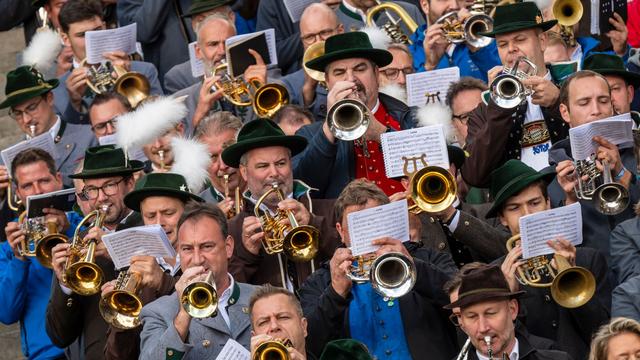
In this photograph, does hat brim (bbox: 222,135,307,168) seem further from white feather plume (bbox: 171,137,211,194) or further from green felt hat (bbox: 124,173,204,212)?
white feather plume (bbox: 171,137,211,194)

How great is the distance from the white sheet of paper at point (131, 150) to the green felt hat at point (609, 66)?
12.3 ft

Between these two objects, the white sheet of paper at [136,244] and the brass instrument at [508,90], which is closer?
the white sheet of paper at [136,244]

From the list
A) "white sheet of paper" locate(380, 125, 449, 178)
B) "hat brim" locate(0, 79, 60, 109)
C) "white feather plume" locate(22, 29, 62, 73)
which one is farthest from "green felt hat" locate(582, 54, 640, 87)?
"white feather plume" locate(22, 29, 62, 73)

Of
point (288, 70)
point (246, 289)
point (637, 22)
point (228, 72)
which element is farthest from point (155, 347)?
point (637, 22)

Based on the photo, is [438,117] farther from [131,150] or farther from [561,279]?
[561,279]

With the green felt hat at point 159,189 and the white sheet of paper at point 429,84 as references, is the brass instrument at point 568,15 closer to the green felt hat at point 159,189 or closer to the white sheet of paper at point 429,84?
the white sheet of paper at point 429,84

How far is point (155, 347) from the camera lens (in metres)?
12.3

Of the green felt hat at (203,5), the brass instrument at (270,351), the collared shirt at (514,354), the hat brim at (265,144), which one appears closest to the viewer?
the brass instrument at (270,351)

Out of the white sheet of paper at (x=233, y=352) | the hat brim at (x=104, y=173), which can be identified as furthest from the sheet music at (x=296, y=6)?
the white sheet of paper at (x=233, y=352)

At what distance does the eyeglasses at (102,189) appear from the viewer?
14656mm

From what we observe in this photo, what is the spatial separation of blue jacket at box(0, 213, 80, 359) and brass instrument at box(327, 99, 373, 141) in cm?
252

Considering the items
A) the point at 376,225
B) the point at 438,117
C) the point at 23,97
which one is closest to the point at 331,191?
the point at 438,117

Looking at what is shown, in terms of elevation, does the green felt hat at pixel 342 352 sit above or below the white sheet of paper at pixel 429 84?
below

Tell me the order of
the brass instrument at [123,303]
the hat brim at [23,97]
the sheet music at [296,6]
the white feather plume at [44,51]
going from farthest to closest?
the white feather plume at [44,51] → the sheet music at [296,6] → the hat brim at [23,97] → the brass instrument at [123,303]
